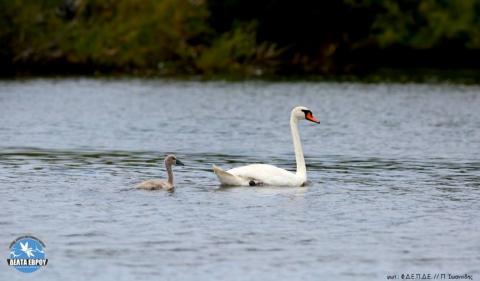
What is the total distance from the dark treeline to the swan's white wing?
42200 mm

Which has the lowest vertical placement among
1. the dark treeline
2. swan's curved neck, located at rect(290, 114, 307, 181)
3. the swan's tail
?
the swan's tail

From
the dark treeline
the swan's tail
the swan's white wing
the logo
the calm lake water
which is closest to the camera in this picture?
the logo

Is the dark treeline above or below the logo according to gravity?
above

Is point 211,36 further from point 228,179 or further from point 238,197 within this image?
point 238,197

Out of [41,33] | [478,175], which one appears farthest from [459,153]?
[41,33]

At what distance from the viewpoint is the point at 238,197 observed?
20.4m

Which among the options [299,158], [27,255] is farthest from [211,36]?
[27,255]

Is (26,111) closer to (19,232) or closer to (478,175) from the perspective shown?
(478,175)

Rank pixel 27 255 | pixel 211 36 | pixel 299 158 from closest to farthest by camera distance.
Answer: pixel 27 255 < pixel 299 158 < pixel 211 36

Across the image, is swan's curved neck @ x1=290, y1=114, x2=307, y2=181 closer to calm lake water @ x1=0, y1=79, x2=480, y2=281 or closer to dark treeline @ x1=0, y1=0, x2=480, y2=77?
calm lake water @ x1=0, y1=79, x2=480, y2=281

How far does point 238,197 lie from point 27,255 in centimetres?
571

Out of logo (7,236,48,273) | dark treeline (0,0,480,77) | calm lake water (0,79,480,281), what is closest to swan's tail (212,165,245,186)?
calm lake water (0,79,480,281)

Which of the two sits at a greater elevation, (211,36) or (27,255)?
(211,36)

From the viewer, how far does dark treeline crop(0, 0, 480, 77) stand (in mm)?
64125
